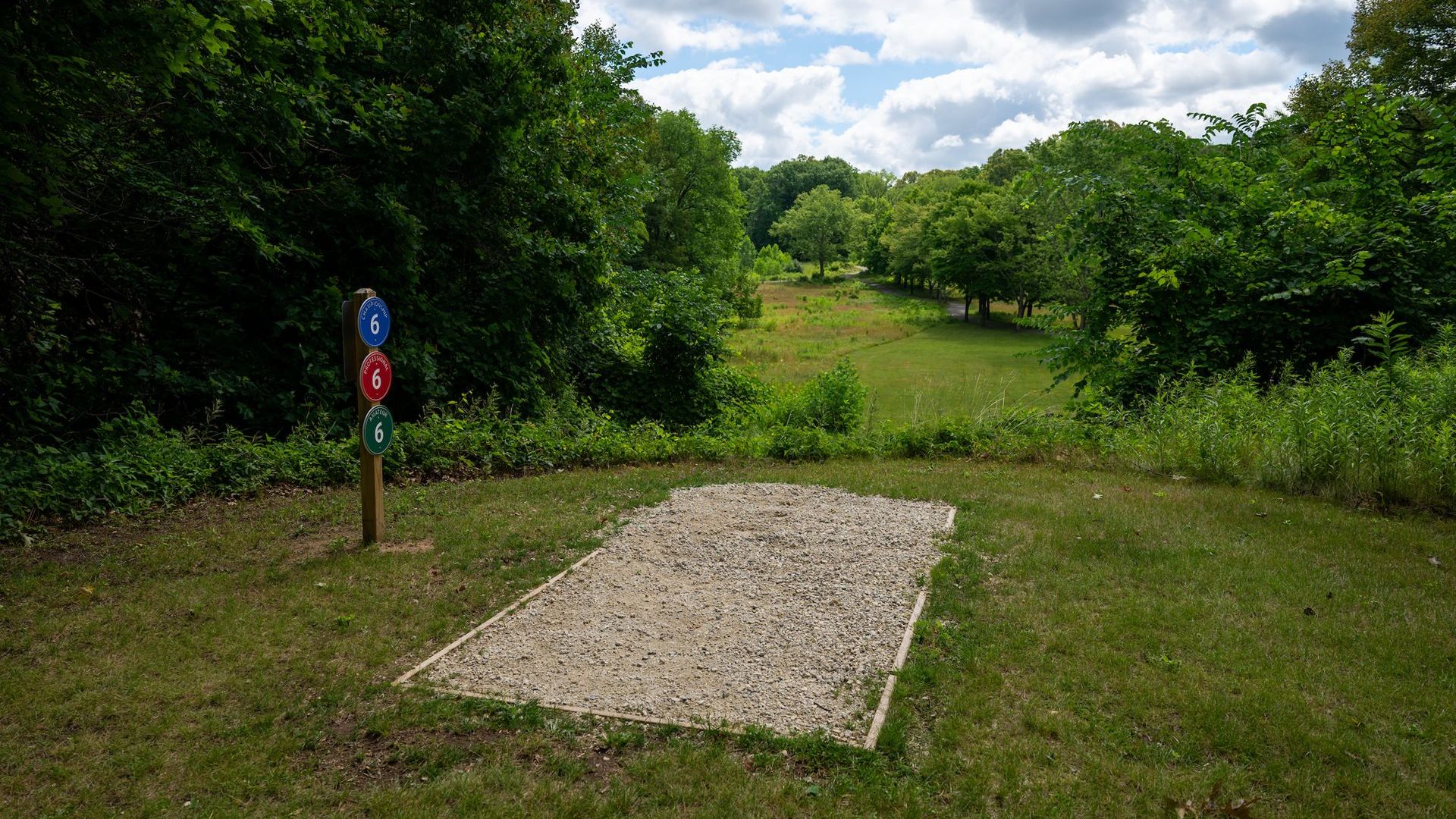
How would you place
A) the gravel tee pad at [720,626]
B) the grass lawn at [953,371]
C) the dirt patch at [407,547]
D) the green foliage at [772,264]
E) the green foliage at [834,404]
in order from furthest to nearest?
the green foliage at [772,264] < the grass lawn at [953,371] < the green foliage at [834,404] < the dirt patch at [407,547] < the gravel tee pad at [720,626]

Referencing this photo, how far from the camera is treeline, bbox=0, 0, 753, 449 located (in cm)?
698

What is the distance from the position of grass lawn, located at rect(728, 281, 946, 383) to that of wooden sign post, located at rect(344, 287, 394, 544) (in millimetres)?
17795

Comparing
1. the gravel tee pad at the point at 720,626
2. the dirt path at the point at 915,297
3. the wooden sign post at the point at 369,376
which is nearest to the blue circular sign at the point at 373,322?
the wooden sign post at the point at 369,376

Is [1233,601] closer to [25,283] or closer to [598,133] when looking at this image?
[25,283]

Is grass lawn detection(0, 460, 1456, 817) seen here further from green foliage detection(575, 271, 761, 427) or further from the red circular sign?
green foliage detection(575, 271, 761, 427)

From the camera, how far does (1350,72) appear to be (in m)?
24.8

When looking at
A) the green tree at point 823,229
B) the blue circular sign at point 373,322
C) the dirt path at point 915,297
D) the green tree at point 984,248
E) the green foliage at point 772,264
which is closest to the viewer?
the blue circular sign at point 373,322

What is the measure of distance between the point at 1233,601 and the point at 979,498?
2882 millimetres

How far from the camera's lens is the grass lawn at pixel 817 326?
108 feet

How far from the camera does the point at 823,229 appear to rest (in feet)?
300

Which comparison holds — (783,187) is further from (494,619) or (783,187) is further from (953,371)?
(494,619)

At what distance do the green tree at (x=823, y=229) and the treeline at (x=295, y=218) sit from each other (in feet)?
257

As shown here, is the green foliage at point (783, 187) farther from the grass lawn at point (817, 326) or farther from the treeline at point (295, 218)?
the treeline at point (295, 218)

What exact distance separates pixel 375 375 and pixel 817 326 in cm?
4255
